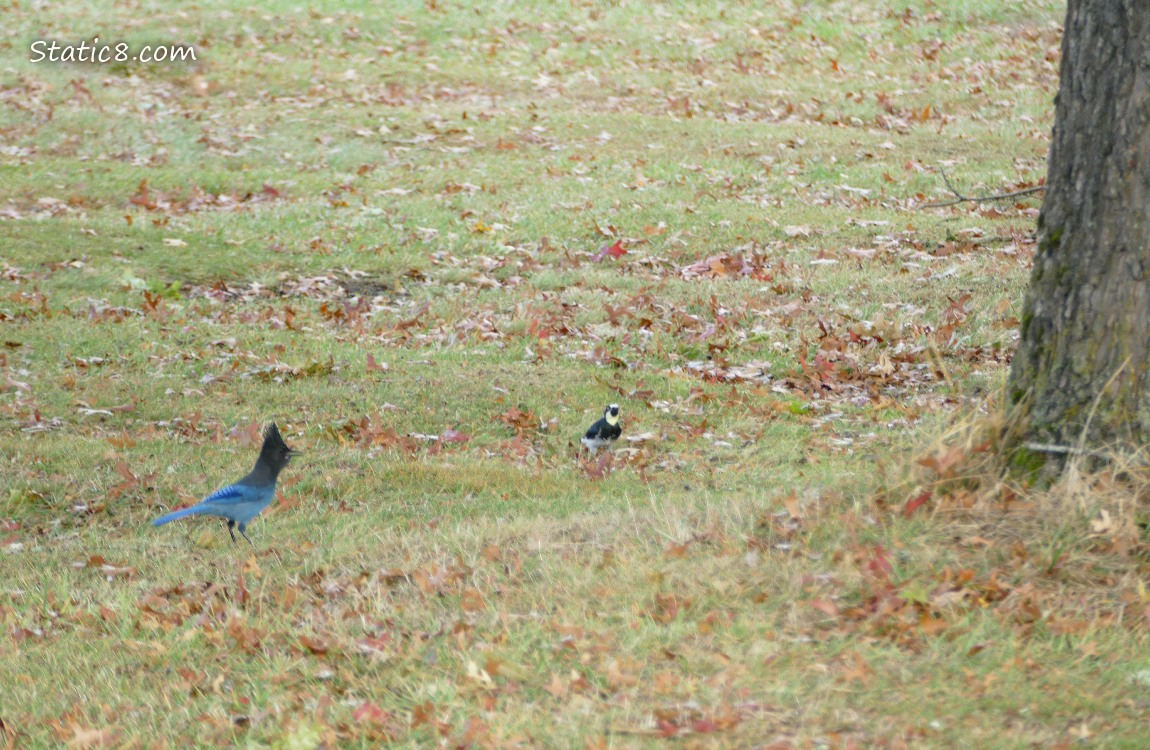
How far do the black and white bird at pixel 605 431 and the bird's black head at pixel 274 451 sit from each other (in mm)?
2240

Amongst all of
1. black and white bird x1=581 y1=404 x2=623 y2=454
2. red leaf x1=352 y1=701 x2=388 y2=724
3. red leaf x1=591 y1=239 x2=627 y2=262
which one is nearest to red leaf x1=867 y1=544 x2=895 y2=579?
red leaf x1=352 y1=701 x2=388 y2=724

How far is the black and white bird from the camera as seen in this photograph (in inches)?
320

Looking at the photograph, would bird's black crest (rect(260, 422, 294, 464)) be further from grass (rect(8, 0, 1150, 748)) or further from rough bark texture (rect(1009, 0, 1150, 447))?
rough bark texture (rect(1009, 0, 1150, 447))

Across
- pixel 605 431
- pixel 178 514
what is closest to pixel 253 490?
pixel 178 514

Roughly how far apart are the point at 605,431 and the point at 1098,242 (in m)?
3.60

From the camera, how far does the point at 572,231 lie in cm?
1525

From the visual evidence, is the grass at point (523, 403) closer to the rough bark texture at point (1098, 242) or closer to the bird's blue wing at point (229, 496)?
the bird's blue wing at point (229, 496)

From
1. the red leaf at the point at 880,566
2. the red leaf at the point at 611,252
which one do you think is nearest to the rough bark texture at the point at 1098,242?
the red leaf at the point at 880,566

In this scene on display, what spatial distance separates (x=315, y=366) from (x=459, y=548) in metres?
4.37

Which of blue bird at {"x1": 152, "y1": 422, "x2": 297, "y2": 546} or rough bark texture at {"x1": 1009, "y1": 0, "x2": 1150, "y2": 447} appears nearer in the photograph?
rough bark texture at {"x1": 1009, "y1": 0, "x2": 1150, "y2": 447}

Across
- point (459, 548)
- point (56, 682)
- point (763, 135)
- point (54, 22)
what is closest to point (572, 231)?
point (763, 135)

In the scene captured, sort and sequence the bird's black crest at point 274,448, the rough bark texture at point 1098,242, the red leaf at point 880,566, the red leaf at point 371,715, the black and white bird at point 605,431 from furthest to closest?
1. the black and white bird at point 605,431
2. the bird's black crest at point 274,448
3. the rough bark texture at point 1098,242
4. the red leaf at point 880,566
5. the red leaf at point 371,715

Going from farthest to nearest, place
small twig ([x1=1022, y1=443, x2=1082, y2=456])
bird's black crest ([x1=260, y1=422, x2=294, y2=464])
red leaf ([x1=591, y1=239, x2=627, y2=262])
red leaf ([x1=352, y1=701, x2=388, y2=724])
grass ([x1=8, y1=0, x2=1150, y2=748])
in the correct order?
red leaf ([x1=591, y1=239, x2=627, y2=262]) → bird's black crest ([x1=260, y1=422, x2=294, y2=464]) → small twig ([x1=1022, y1=443, x2=1082, y2=456]) → grass ([x1=8, y1=0, x2=1150, y2=748]) → red leaf ([x1=352, y1=701, x2=388, y2=724])

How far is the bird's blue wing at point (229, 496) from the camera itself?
21.4 feet
